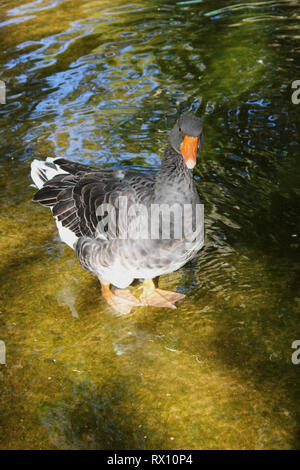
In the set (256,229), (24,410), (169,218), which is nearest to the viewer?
(24,410)

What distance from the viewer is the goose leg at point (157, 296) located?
3.46 meters

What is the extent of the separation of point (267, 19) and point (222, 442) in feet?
24.8

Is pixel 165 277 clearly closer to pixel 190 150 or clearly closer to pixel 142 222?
pixel 142 222

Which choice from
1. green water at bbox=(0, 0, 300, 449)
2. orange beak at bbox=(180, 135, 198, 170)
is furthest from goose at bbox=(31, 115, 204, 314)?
green water at bbox=(0, 0, 300, 449)

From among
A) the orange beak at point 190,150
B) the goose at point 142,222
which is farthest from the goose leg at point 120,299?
the orange beak at point 190,150

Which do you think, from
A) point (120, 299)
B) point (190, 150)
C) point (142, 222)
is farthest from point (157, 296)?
point (190, 150)

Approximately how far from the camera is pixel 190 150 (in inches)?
121

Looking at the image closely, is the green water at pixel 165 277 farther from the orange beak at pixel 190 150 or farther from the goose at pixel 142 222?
the orange beak at pixel 190 150

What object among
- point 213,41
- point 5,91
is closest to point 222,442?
point 5,91

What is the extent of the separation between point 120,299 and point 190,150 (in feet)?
3.79

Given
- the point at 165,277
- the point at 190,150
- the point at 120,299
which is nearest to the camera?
the point at 190,150

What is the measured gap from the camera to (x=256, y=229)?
162 inches
